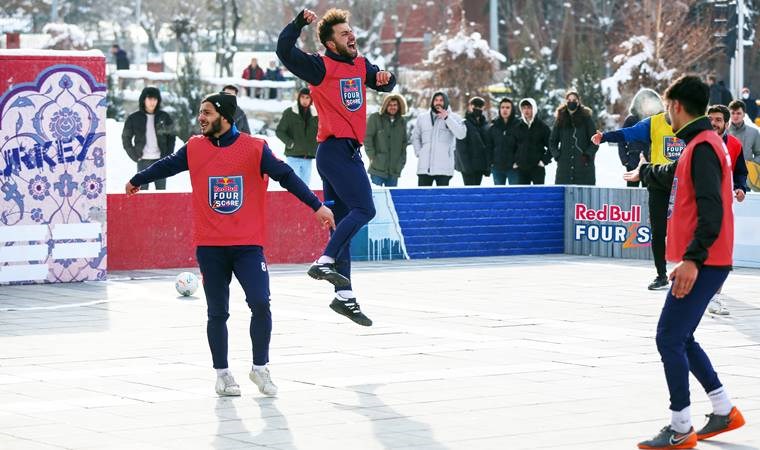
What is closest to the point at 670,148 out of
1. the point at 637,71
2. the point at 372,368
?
the point at 372,368

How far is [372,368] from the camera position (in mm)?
9953

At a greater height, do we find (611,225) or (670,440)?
(611,225)

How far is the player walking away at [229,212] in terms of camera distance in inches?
349

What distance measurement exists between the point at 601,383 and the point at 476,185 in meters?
11.1

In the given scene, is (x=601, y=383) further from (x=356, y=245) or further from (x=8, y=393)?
(x=356, y=245)

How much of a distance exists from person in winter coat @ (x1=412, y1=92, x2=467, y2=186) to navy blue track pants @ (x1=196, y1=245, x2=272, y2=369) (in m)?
10.6

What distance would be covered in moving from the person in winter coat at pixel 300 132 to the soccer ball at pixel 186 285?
4.71 metres

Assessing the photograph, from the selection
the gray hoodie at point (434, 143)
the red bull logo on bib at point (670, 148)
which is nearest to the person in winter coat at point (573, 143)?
the gray hoodie at point (434, 143)

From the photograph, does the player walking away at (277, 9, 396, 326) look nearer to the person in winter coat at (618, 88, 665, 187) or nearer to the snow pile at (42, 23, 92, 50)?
the person in winter coat at (618, 88, 665, 187)

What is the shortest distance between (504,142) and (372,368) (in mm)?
10339

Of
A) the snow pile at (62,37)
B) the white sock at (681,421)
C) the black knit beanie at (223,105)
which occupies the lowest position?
the white sock at (681,421)

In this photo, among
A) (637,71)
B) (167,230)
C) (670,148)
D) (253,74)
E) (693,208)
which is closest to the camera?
(693,208)

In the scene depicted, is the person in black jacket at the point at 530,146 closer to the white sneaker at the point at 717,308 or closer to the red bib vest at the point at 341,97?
the white sneaker at the point at 717,308

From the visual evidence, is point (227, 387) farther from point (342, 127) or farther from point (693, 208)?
point (693, 208)
